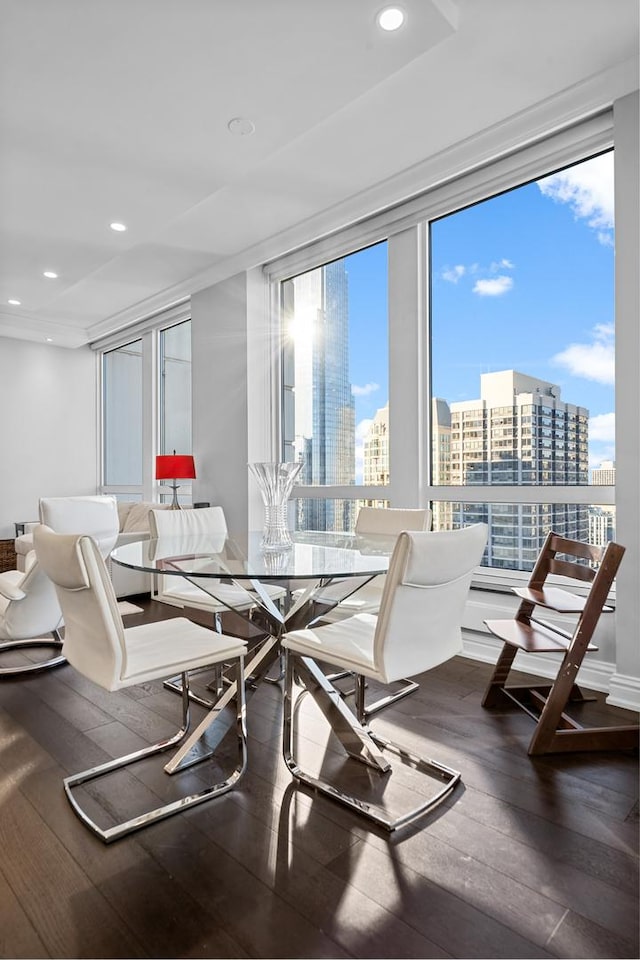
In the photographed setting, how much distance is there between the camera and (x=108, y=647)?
170 centimetres

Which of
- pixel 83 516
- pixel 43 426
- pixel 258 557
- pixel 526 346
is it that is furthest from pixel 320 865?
pixel 43 426

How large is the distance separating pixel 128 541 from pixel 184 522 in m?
1.98

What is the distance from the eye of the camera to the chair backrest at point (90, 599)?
1664 mm

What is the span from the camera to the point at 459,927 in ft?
4.41

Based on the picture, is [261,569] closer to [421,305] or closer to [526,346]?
[526,346]

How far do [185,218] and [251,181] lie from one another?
0.76m

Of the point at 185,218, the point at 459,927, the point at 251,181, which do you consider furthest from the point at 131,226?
the point at 459,927

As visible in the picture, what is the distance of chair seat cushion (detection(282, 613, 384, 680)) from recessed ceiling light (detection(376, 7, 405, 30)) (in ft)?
7.57

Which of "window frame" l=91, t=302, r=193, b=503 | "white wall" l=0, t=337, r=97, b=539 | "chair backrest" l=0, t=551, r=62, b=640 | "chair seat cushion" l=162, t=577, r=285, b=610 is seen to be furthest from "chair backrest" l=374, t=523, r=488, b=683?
"white wall" l=0, t=337, r=97, b=539

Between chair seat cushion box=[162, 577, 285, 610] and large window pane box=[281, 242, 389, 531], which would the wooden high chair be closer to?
chair seat cushion box=[162, 577, 285, 610]

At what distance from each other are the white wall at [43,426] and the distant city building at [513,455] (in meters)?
5.11

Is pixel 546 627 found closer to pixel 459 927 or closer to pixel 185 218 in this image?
pixel 459 927

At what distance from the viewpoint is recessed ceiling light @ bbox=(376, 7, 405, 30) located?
2088mm

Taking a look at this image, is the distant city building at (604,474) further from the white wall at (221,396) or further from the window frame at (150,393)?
the window frame at (150,393)
